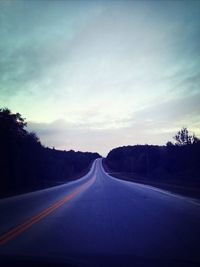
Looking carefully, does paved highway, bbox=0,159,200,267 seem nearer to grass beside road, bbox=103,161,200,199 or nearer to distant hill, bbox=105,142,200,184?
grass beside road, bbox=103,161,200,199

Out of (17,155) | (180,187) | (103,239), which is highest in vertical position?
(17,155)

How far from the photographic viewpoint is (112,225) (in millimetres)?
10367

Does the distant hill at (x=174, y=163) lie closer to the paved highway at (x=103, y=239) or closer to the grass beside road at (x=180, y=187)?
the grass beside road at (x=180, y=187)

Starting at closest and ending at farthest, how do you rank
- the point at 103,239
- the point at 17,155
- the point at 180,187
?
1. the point at 103,239
2. the point at 180,187
3. the point at 17,155

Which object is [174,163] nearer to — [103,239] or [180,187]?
[180,187]

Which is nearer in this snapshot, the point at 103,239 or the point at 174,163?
the point at 103,239

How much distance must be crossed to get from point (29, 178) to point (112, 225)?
38.5 metres

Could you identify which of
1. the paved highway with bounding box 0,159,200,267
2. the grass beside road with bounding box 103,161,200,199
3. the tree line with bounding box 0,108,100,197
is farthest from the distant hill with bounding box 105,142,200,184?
the paved highway with bounding box 0,159,200,267

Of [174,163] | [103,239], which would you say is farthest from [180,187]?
[174,163]

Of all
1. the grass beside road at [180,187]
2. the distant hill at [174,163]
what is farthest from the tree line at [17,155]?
the distant hill at [174,163]

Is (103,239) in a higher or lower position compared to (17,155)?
lower

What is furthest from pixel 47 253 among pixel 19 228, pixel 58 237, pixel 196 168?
pixel 196 168

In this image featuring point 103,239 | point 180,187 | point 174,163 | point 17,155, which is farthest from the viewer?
point 174,163

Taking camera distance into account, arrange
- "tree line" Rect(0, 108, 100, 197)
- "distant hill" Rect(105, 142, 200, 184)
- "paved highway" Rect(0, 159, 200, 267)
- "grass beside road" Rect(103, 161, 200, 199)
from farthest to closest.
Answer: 1. "distant hill" Rect(105, 142, 200, 184)
2. "tree line" Rect(0, 108, 100, 197)
3. "grass beside road" Rect(103, 161, 200, 199)
4. "paved highway" Rect(0, 159, 200, 267)
